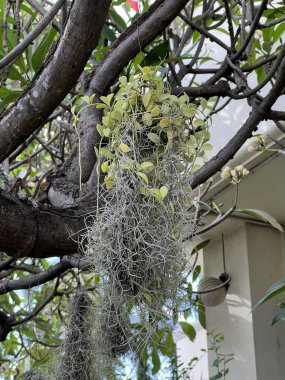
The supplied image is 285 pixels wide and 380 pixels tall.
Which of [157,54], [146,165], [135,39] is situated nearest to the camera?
[146,165]

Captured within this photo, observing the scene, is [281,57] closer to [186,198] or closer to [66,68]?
[186,198]

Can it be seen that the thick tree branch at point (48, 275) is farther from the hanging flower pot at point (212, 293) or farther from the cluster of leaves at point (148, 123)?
the hanging flower pot at point (212, 293)

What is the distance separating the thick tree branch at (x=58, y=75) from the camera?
1.10 metres

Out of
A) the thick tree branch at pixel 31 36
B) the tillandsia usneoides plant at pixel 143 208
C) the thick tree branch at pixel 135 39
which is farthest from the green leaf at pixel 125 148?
the thick tree branch at pixel 135 39

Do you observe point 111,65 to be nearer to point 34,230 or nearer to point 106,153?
point 106,153

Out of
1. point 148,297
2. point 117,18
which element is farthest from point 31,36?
point 117,18

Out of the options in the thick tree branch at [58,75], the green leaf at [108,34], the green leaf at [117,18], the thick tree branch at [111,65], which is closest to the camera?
the thick tree branch at [58,75]

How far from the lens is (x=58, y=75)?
3.62 feet

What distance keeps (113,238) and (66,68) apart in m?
0.30

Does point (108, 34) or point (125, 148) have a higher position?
point (108, 34)

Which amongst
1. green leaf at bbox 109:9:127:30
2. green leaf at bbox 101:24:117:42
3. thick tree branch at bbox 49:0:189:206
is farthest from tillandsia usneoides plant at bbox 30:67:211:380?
green leaf at bbox 109:9:127:30

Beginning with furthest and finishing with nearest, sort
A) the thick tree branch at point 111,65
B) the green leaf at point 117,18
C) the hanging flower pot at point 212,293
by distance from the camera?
the hanging flower pot at point 212,293 → the green leaf at point 117,18 → the thick tree branch at point 111,65

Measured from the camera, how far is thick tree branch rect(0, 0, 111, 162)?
1098 millimetres

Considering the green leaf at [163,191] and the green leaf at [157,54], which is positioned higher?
the green leaf at [157,54]
